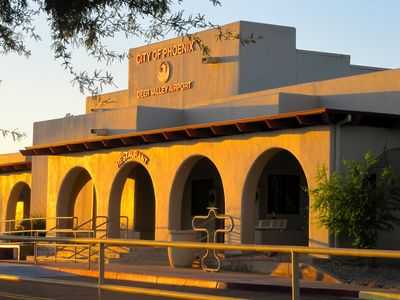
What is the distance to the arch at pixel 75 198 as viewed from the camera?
1389 inches

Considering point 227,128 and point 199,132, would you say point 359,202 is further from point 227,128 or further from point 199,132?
point 199,132

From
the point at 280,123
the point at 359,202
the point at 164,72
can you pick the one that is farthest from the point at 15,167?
the point at 359,202

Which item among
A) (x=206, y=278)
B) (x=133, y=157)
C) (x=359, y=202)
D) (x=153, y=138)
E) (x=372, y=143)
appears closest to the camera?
(x=206, y=278)

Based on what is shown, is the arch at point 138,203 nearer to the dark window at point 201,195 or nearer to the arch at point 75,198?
the arch at point 75,198

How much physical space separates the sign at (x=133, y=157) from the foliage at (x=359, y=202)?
8801 millimetres

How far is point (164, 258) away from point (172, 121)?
406 inches

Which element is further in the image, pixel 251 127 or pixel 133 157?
pixel 133 157

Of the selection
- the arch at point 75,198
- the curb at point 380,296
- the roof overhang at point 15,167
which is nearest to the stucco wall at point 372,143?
the arch at point 75,198

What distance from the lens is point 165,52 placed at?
38.5 m

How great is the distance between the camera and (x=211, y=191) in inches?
1294

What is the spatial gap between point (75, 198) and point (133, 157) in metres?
6.04

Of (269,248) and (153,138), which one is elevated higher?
(153,138)

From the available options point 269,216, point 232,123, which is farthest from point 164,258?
point 269,216

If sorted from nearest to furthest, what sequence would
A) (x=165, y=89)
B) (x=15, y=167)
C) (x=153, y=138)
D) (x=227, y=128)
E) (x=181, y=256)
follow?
(x=181, y=256)
(x=227, y=128)
(x=153, y=138)
(x=165, y=89)
(x=15, y=167)
